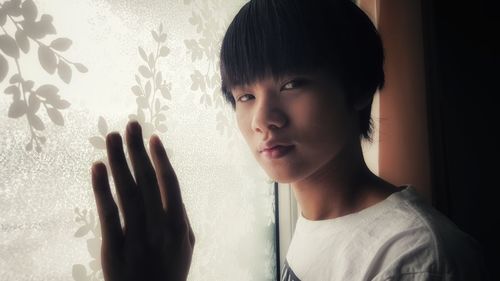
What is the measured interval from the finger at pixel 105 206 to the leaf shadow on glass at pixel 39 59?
0.45 ft

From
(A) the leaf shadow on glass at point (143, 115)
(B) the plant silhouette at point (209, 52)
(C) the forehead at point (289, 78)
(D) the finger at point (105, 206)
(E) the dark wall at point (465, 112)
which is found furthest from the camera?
(E) the dark wall at point (465, 112)

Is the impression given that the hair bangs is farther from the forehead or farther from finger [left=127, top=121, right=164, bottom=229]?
finger [left=127, top=121, right=164, bottom=229]

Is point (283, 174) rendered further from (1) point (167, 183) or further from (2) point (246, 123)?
(1) point (167, 183)

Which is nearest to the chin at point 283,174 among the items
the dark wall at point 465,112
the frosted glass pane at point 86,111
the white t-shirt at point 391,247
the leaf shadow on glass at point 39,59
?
the white t-shirt at point 391,247

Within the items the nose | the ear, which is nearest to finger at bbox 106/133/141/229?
the nose

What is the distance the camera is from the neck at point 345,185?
2.26 ft

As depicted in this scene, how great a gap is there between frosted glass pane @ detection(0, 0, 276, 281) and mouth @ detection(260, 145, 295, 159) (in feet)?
0.80

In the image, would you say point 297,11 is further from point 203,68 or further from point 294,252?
point 294,252

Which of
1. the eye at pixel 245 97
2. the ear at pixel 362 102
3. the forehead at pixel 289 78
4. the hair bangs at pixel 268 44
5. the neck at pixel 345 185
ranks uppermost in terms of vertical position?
the hair bangs at pixel 268 44

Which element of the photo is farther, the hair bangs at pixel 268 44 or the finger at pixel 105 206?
the hair bangs at pixel 268 44

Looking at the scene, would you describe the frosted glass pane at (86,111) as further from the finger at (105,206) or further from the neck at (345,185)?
the neck at (345,185)

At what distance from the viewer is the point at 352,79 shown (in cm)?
72

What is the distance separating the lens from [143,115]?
0.66m

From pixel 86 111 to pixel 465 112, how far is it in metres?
1.36
